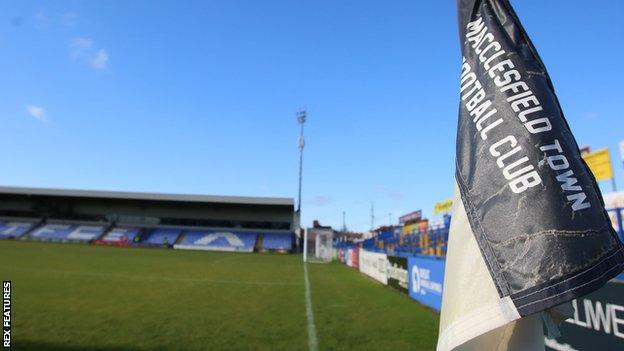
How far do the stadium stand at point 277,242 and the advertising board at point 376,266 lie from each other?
32.5 metres

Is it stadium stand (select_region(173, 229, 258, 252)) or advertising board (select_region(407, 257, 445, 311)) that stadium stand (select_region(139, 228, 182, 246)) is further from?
advertising board (select_region(407, 257, 445, 311))

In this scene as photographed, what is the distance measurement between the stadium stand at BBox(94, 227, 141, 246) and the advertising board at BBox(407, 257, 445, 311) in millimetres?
47731

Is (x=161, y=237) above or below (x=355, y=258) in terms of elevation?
above

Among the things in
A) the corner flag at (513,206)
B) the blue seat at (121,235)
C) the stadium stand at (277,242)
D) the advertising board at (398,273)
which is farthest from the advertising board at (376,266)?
the blue seat at (121,235)

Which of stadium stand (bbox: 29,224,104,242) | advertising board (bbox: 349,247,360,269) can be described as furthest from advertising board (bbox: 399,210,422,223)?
stadium stand (bbox: 29,224,104,242)

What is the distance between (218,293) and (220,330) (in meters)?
4.93

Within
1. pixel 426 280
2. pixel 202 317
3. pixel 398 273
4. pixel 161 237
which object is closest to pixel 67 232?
pixel 161 237

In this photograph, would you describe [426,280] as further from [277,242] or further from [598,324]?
[277,242]

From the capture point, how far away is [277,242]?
55750 mm

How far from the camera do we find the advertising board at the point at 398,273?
1296cm

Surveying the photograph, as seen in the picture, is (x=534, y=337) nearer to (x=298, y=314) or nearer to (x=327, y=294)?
(x=298, y=314)

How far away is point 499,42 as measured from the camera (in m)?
1.56

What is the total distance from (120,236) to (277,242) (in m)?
19.1

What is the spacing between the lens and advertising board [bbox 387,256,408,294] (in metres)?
13.0
